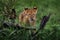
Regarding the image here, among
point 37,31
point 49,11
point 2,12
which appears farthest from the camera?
point 49,11

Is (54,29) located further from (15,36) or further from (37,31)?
(15,36)

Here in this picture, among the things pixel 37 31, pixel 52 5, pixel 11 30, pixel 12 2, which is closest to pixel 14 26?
pixel 11 30

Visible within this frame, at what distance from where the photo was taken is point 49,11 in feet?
19.6

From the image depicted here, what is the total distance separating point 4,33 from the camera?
3197mm

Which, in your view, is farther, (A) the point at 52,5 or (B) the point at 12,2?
(A) the point at 52,5

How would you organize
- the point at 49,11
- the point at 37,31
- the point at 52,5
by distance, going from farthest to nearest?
the point at 52,5 < the point at 49,11 < the point at 37,31

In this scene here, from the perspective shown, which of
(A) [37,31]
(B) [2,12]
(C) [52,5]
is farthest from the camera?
(C) [52,5]

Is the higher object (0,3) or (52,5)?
(0,3)

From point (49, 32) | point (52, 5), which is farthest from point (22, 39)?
point (52, 5)

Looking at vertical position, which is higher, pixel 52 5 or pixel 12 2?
pixel 12 2

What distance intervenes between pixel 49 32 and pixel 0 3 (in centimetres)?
120

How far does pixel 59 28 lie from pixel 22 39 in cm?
43

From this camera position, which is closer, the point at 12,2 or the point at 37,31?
the point at 37,31

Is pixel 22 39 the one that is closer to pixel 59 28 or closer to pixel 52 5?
pixel 59 28
